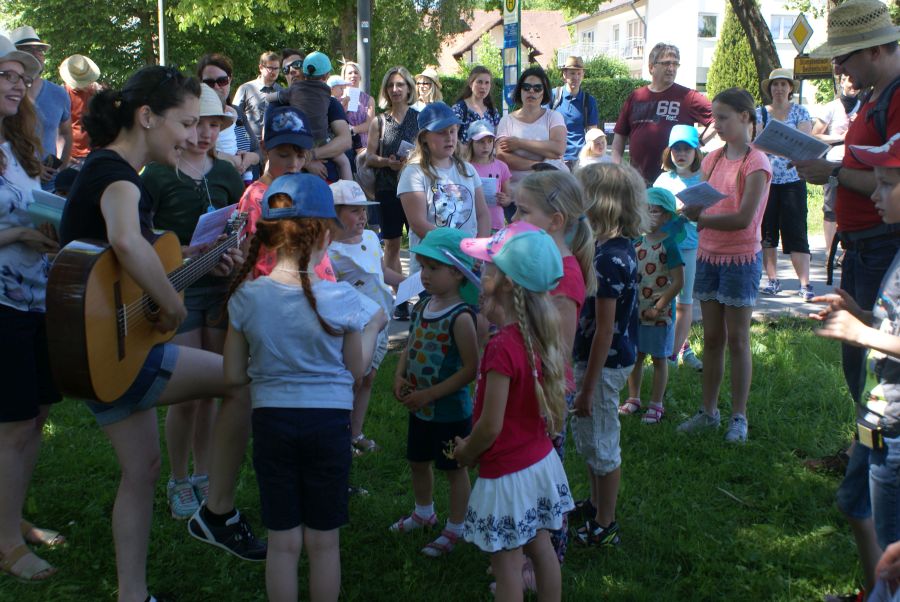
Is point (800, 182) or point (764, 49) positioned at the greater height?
point (764, 49)

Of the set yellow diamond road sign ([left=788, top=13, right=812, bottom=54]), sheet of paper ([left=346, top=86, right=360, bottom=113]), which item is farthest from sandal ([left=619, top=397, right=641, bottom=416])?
yellow diamond road sign ([left=788, top=13, right=812, bottom=54])

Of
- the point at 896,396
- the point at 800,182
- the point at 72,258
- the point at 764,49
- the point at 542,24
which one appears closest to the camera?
the point at 896,396

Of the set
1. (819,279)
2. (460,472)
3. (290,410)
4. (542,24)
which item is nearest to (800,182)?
(819,279)

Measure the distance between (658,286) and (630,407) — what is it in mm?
916

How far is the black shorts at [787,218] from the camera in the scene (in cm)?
909

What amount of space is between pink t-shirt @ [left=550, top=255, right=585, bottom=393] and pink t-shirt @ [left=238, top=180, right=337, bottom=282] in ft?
3.06

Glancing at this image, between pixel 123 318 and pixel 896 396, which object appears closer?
pixel 896 396

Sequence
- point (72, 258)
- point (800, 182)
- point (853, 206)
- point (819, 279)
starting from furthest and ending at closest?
point (819, 279), point (800, 182), point (853, 206), point (72, 258)

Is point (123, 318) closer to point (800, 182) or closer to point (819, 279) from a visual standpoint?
point (800, 182)

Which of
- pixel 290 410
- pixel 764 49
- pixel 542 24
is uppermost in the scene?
pixel 542 24

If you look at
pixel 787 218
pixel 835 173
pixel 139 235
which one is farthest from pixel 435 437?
pixel 787 218

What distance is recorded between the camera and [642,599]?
140 inches

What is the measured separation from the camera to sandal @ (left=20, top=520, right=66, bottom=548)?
3.96 meters

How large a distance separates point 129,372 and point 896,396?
2.63m
